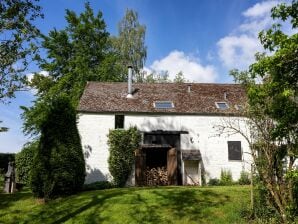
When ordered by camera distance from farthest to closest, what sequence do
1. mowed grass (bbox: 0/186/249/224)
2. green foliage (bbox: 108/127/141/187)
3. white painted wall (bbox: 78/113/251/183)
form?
white painted wall (bbox: 78/113/251/183), green foliage (bbox: 108/127/141/187), mowed grass (bbox: 0/186/249/224)

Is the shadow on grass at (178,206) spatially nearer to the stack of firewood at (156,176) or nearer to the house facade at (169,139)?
the stack of firewood at (156,176)

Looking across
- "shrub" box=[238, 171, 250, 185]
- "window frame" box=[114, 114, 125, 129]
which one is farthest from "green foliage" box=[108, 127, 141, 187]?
"shrub" box=[238, 171, 250, 185]

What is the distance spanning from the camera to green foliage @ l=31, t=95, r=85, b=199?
16562 millimetres

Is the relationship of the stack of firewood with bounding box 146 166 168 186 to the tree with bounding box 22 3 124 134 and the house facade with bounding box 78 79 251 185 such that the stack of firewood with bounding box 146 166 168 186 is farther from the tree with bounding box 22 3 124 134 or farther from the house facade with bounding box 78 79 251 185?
the tree with bounding box 22 3 124 134

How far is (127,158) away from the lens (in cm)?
2469

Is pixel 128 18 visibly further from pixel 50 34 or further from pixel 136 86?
pixel 136 86

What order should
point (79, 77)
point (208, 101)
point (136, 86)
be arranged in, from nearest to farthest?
1. point (208, 101)
2. point (136, 86)
3. point (79, 77)

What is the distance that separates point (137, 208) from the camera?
1405cm

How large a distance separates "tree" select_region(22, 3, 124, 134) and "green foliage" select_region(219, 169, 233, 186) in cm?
1607

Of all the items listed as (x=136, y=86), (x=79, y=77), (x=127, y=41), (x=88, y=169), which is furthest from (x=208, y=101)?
(x=127, y=41)

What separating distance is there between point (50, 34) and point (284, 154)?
31.2 meters

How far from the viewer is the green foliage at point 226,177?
24406 mm

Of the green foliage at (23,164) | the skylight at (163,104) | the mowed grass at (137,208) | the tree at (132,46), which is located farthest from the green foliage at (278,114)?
the tree at (132,46)

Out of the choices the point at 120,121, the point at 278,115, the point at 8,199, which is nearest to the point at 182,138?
the point at 120,121
